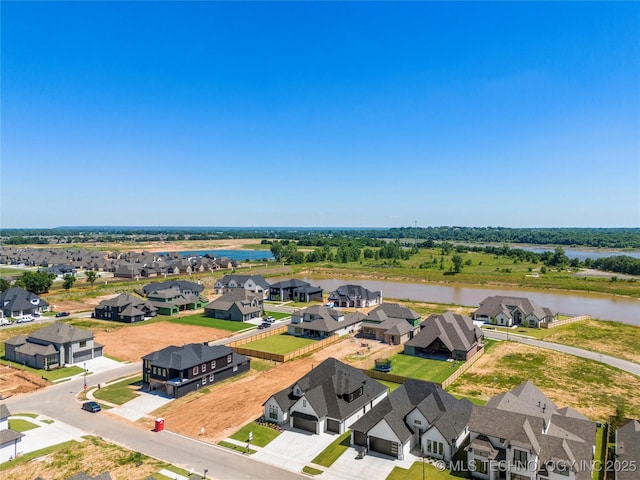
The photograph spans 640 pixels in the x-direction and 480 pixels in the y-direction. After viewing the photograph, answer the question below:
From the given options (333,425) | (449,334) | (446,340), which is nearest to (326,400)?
(333,425)

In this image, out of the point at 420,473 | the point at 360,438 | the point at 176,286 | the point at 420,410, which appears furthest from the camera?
the point at 176,286

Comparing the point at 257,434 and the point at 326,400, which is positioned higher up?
the point at 326,400

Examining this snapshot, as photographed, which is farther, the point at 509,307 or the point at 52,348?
the point at 509,307

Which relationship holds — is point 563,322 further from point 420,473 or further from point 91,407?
point 91,407

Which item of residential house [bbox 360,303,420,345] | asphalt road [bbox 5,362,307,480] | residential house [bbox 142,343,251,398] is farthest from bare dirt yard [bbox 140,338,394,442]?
residential house [bbox 360,303,420,345]

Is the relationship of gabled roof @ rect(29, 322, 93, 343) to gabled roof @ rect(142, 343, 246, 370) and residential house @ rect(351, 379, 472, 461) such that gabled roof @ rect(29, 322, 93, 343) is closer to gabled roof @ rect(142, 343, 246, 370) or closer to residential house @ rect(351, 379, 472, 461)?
gabled roof @ rect(142, 343, 246, 370)

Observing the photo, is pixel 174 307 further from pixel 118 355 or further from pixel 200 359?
pixel 200 359

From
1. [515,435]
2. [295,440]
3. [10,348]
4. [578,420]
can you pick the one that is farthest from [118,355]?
[578,420]
